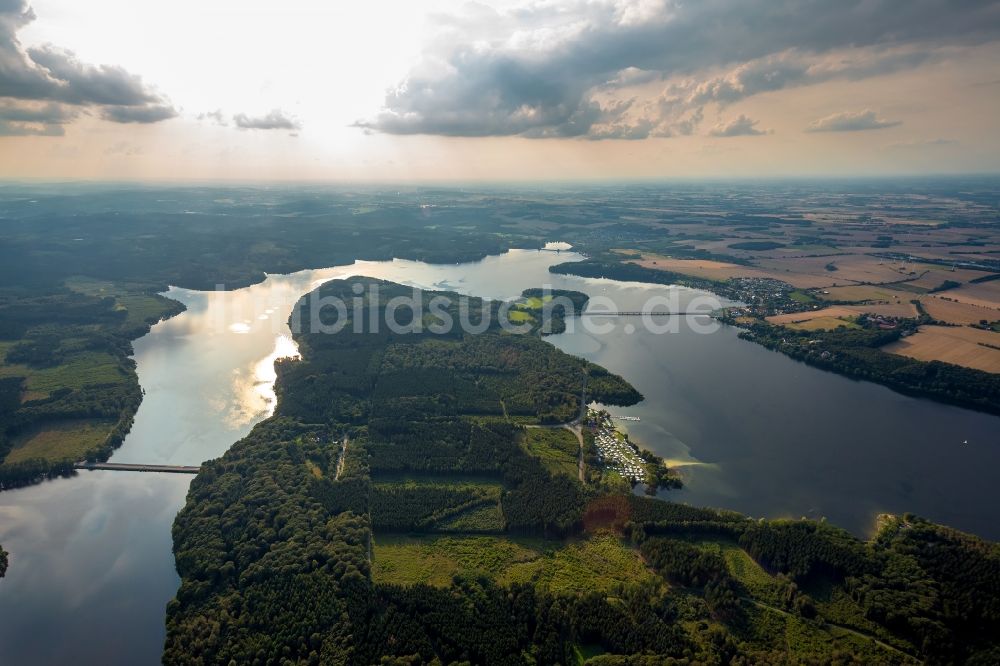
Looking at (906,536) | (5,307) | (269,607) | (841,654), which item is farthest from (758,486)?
(5,307)

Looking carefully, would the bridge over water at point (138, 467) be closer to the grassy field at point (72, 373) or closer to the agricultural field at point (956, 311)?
the grassy field at point (72, 373)

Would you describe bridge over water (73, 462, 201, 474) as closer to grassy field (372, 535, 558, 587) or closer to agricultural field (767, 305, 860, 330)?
grassy field (372, 535, 558, 587)

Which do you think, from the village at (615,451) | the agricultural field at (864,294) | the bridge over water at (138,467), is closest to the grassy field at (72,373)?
the bridge over water at (138,467)

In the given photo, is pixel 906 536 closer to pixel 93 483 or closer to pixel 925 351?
pixel 925 351

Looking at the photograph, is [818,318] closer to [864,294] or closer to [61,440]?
[864,294]

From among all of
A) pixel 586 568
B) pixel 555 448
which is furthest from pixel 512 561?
pixel 555 448

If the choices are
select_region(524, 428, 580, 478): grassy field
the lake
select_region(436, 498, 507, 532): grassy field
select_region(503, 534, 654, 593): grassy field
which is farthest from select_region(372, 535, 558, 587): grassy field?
the lake

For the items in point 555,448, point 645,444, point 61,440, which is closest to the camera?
point 555,448
